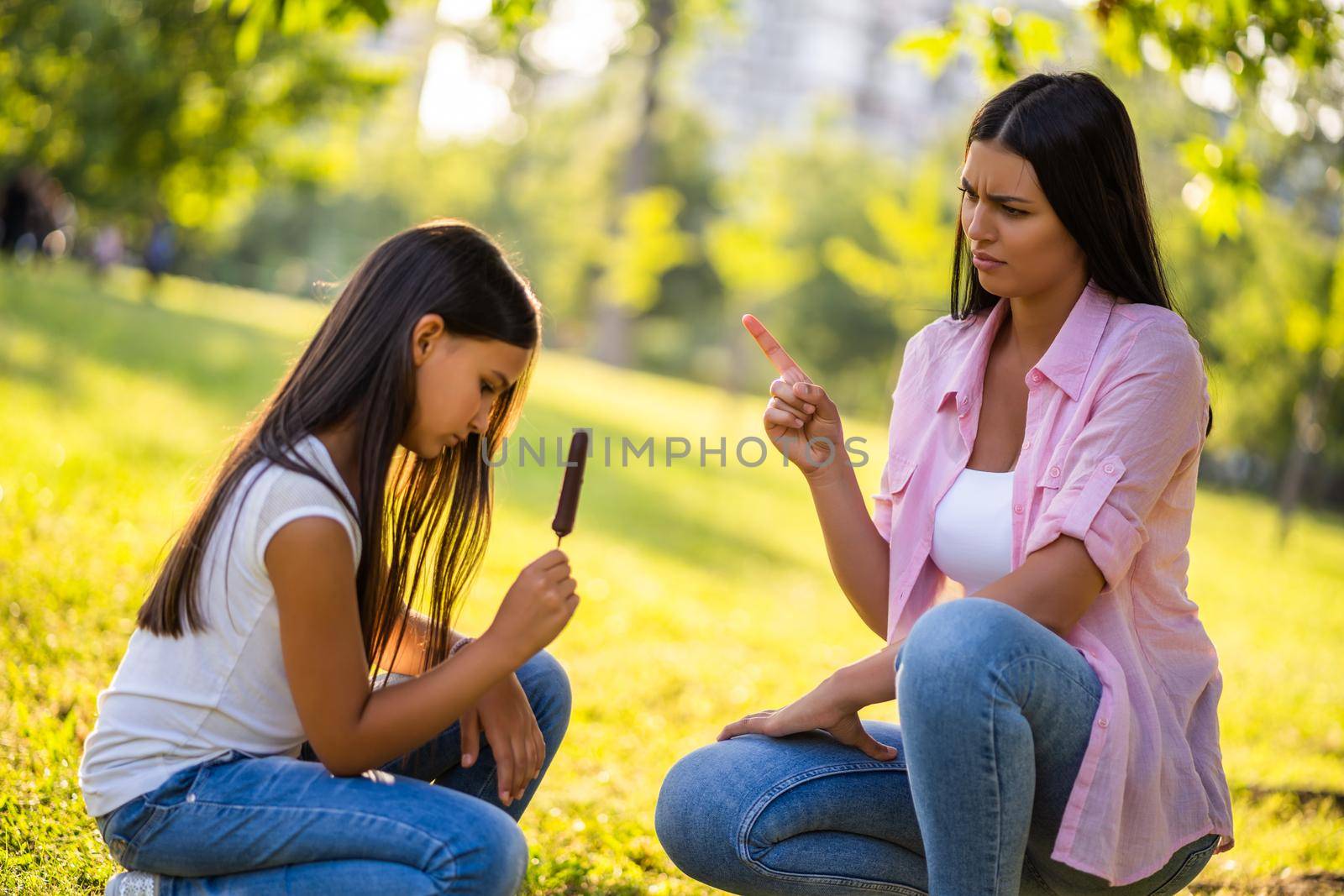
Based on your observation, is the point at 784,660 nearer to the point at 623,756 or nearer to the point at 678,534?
the point at 623,756

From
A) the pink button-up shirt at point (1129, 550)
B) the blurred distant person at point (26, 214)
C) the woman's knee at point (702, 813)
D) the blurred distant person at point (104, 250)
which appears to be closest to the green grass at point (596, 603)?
the woman's knee at point (702, 813)

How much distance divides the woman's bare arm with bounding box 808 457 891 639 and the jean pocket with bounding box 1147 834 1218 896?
72 cm

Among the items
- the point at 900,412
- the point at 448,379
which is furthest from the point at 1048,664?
the point at 448,379

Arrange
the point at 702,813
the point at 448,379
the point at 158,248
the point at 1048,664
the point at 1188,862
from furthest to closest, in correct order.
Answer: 1. the point at 158,248
2. the point at 702,813
3. the point at 1188,862
4. the point at 448,379
5. the point at 1048,664

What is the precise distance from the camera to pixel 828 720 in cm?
242

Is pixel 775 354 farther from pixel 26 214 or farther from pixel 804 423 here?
pixel 26 214

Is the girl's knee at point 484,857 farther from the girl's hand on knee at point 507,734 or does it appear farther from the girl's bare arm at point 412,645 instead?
the girl's bare arm at point 412,645

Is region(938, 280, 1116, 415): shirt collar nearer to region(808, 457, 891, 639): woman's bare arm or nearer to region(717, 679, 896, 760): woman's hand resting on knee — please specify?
region(808, 457, 891, 639): woman's bare arm

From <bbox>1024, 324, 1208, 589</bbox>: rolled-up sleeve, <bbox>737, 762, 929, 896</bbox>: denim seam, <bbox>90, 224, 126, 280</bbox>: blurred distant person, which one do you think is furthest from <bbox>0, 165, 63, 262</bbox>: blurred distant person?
<bbox>1024, 324, 1208, 589</bbox>: rolled-up sleeve

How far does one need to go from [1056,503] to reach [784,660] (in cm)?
415

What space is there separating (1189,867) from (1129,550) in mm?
597

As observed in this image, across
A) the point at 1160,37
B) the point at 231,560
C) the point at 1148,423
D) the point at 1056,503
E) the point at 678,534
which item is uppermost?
the point at 1160,37

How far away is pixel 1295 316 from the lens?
14023mm

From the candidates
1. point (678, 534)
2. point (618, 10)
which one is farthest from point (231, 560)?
point (618, 10)
